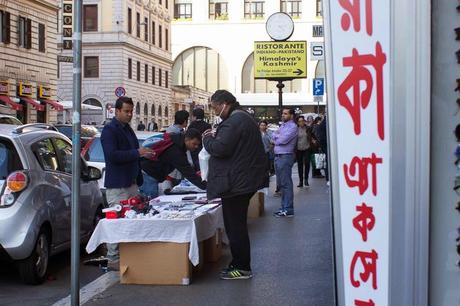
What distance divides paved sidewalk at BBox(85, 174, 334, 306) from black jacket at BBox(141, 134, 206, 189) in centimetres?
101

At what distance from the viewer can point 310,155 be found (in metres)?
20.5

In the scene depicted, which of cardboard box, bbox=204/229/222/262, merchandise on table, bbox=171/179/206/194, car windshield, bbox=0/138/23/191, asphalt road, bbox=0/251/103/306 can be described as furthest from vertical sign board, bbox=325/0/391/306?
merchandise on table, bbox=171/179/206/194

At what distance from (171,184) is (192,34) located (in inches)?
3370

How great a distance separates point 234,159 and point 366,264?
14.4 feet

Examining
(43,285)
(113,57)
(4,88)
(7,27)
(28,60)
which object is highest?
(113,57)

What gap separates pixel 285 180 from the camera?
1162cm

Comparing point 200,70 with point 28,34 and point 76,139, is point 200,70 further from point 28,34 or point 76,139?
point 76,139

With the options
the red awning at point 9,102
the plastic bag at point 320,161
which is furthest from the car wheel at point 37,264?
the red awning at point 9,102

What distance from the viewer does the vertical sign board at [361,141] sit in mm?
2025

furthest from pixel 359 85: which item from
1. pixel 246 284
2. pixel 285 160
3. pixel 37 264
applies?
pixel 285 160

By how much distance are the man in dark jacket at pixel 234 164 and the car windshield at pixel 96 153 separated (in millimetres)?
6232

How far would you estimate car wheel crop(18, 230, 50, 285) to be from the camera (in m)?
6.93

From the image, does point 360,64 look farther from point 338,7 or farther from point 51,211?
point 51,211

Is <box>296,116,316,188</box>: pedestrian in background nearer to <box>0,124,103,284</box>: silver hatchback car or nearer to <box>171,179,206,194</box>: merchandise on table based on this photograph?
<box>171,179,206,194</box>: merchandise on table
